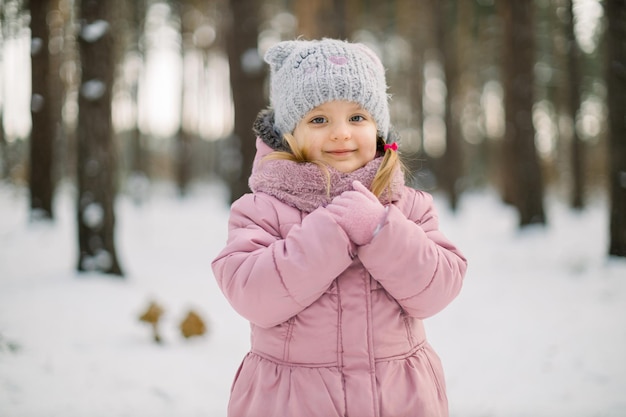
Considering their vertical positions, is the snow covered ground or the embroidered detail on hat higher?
the embroidered detail on hat

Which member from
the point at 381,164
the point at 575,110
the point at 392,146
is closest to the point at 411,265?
the point at 381,164

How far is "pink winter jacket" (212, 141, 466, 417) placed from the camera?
1.52 meters

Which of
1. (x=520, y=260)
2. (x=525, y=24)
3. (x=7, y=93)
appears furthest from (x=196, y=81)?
(x=520, y=260)

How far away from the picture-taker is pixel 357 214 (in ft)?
5.01

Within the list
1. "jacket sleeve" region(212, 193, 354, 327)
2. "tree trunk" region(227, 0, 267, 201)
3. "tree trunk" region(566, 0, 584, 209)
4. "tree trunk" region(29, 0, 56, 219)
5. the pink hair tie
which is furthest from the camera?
"tree trunk" region(566, 0, 584, 209)

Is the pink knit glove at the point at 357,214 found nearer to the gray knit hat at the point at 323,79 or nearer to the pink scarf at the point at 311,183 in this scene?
the pink scarf at the point at 311,183

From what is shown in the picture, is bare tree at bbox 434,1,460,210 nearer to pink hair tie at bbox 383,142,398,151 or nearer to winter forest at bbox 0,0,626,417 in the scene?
winter forest at bbox 0,0,626,417

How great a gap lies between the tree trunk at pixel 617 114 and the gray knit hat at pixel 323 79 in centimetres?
588

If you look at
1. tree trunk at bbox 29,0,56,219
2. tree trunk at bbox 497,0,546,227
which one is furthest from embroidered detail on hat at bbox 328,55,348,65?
tree trunk at bbox 29,0,56,219

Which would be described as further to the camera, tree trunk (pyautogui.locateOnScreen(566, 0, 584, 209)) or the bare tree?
the bare tree

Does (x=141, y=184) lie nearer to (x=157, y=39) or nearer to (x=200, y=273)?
(x=157, y=39)

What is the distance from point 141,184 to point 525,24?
12105 millimetres

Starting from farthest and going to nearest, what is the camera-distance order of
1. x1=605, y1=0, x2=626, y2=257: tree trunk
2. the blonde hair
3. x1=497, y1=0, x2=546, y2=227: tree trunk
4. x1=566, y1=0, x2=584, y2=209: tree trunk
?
1. x1=566, y1=0, x2=584, y2=209: tree trunk
2. x1=497, y1=0, x2=546, y2=227: tree trunk
3. x1=605, y1=0, x2=626, y2=257: tree trunk
4. the blonde hair

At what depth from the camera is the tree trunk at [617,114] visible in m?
6.39
